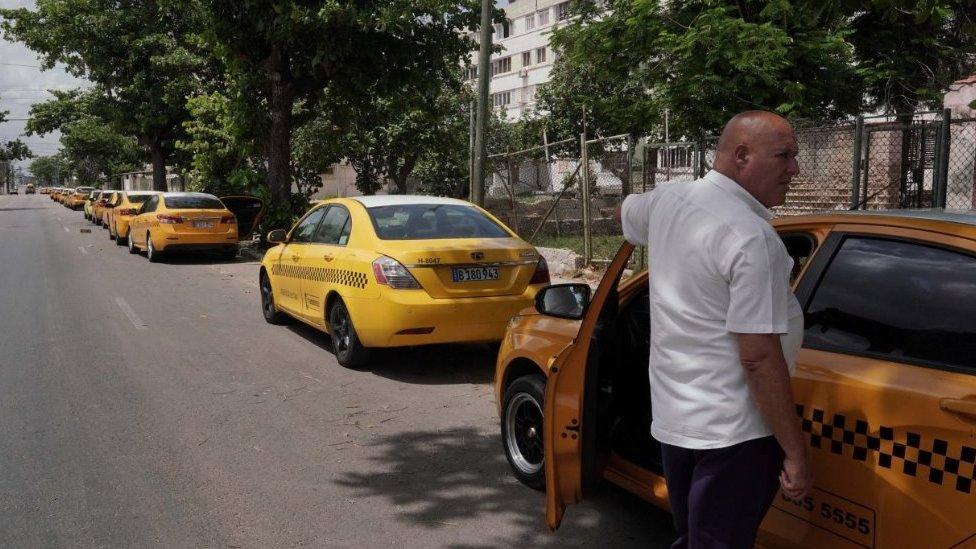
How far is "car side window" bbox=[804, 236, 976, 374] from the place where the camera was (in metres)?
2.56

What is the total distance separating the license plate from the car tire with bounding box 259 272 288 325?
3.38 metres

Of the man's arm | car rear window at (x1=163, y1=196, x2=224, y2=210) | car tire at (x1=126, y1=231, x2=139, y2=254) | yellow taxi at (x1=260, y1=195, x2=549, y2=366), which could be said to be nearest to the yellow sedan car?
car rear window at (x1=163, y1=196, x2=224, y2=210)

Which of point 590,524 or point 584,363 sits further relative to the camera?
point 590,524

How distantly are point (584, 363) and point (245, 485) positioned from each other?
225 cm

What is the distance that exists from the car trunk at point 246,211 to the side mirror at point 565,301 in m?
16.1

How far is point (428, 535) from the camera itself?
12.7 feet

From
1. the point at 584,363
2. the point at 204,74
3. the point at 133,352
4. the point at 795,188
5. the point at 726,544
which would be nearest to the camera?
the point at 726,544

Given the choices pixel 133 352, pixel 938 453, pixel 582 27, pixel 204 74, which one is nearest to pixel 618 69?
pixel 582 27

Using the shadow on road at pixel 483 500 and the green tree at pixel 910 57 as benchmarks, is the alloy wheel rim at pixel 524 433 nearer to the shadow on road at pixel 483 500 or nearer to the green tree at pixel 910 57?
the shadow on road at pixel 483 500

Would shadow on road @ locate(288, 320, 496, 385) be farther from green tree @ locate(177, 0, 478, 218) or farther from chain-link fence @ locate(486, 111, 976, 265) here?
green tree @ locate(177, 0, 478, 218)

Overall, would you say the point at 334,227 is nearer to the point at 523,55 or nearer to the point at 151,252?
the point at 151,252

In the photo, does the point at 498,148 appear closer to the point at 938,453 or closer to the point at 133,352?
the point at 133,352

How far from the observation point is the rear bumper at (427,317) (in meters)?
6.53

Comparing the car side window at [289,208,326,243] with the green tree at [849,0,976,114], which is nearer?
the car side window at [289,208,326,243]
